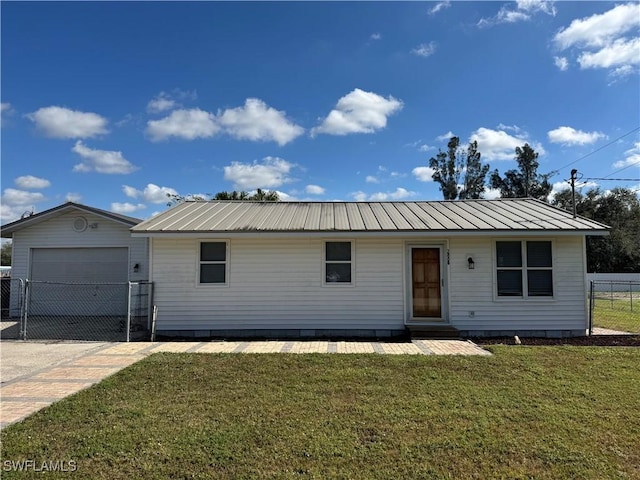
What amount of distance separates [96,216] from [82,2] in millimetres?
6713

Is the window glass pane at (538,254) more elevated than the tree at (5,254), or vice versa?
the tree at (5,254)

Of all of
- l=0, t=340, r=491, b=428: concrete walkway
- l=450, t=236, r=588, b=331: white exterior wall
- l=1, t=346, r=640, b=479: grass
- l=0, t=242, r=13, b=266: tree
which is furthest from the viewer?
l=0, t=242, r=13, b=266: tree

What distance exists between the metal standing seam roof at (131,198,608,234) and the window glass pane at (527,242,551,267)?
1.71ft

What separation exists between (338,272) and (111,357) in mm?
5101

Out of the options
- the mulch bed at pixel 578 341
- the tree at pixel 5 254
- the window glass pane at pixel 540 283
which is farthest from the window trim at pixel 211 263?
the tree at pixel 5 254

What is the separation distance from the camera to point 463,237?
369 inches

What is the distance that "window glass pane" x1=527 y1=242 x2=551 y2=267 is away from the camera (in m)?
9.30

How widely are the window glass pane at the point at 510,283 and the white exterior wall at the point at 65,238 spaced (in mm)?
10968

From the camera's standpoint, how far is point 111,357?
6.95 meters

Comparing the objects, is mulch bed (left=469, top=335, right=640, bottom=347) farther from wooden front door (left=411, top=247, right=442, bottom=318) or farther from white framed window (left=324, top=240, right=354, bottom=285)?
white framed window (left=324, top=240, right=354, bottom=285)

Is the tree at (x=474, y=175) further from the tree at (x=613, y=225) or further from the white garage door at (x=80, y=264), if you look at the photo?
the white garage door at (x=80, y=264)

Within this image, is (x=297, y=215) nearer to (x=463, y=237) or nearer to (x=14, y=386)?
(x=463, y=237)

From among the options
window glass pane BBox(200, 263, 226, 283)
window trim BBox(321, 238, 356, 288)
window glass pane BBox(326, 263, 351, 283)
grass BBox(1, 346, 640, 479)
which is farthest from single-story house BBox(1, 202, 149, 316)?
grass BBox(1, 346, 640, 479)

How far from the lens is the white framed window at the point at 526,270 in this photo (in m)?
9.27
